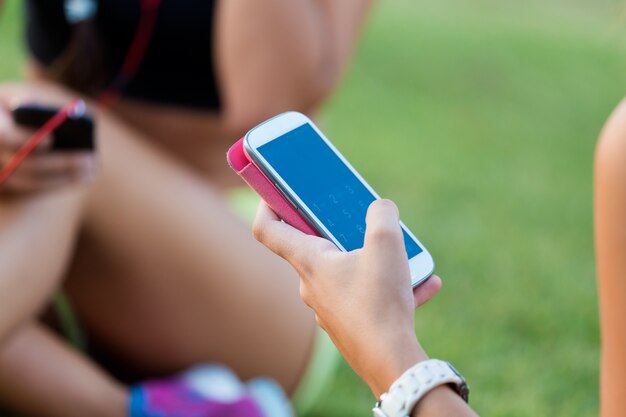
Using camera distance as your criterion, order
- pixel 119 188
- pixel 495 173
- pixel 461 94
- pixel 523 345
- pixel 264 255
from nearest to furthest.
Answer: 1. pixel 119 188
2. pixel 264 255
3. pixel 523 345
4. pixel 495 173
5. pixel 461 94

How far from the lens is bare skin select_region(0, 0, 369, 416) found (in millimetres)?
1462

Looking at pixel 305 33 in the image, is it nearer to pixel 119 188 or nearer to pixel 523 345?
pixel 119 188

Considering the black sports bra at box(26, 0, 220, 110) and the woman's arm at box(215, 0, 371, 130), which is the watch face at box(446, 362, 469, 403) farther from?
the black sports bra at box(26, 0, 220, 110)

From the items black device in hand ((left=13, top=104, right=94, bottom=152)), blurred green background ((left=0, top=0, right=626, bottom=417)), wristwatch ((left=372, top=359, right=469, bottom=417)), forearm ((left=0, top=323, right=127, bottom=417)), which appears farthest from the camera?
blurred green background ((left=0, top=0, right=626, bottom=417))

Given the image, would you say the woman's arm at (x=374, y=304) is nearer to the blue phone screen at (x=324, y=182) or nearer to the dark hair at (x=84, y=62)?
the blue phone screen at (x=324, y=182)

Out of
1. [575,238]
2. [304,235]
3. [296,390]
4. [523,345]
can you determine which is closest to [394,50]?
[575,238]

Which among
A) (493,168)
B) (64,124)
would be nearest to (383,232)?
(64,124)

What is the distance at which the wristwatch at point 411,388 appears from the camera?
67 cm

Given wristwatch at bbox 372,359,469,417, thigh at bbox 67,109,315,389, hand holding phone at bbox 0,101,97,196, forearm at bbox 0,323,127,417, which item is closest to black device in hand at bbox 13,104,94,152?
hand holding phone at bbox 0,101,97,196

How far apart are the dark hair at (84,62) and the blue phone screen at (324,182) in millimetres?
897

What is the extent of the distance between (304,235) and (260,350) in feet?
2.83

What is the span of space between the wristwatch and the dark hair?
1168 millimetres

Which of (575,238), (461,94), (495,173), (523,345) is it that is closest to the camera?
(523,345)

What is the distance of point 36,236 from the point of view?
4.29ft
